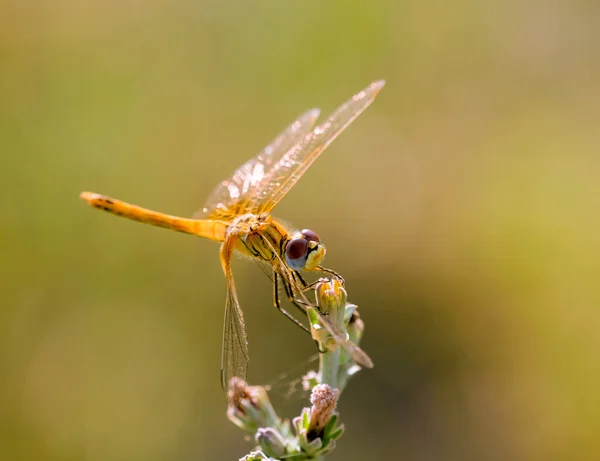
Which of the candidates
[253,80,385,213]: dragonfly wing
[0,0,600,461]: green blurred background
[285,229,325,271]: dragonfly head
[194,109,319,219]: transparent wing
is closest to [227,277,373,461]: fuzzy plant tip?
[285,229,325,271]: dragonfly head

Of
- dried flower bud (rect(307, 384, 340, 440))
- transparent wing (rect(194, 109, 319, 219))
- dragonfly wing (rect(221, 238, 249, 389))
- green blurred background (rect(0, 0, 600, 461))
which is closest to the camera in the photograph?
dried flower bud (rect(307, 384, 340, 440))

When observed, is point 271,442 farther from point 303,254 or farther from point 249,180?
point 249,180

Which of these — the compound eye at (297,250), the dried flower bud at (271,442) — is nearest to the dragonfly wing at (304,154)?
the compound eye at (297,250)

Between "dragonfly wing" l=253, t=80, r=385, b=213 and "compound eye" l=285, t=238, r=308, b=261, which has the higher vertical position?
"dragonfly wing" l=253, t=80, r=385, b=213

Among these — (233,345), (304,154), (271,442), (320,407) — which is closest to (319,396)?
(320,407)

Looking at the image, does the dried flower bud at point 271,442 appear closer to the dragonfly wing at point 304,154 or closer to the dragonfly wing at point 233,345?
the dragonfly wing at point 233,345

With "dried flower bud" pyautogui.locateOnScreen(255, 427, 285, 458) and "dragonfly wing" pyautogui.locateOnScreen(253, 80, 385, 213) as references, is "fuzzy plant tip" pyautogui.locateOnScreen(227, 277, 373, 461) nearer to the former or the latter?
"dried flower bud" pyautogui.locateOnScreen(255, 427, 285, 458)

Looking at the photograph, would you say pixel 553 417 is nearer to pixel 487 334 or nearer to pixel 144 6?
pixel 487 334
